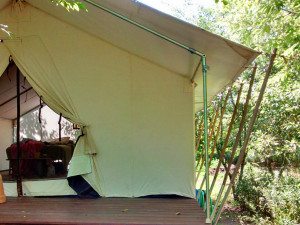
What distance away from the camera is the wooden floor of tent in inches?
153

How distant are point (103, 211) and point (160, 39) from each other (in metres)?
2.04

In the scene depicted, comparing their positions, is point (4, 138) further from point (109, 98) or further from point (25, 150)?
point (109, 98)

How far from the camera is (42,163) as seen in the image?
268 inches

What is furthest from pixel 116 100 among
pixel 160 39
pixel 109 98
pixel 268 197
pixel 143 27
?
pixel 268 197

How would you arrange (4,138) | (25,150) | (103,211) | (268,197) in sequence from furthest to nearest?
(4,138) → (268,197) → (25,150) → (103,211)

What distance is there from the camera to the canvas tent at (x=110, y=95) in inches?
205

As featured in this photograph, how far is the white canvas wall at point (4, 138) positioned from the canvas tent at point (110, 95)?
14.5 feet

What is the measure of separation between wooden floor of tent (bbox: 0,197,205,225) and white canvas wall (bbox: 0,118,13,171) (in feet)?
14.2

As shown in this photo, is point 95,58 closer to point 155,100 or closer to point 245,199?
point 155,100

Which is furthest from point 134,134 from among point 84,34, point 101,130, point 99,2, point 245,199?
point 245,199

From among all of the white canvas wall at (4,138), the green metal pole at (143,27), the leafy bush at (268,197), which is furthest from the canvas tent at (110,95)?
the white canvas wall at (4,138)

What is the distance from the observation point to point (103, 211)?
432 cm

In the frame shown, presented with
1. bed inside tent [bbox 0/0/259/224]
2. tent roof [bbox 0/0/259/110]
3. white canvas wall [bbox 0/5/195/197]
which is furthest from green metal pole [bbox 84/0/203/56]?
white canvas wall [bbox 0/5/195/197]

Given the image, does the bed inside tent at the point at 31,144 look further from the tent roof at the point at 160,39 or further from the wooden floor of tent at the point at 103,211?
the tent roof at the point at 160,39
